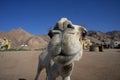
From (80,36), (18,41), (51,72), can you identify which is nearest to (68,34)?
(80,36)

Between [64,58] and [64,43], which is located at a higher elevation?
[64,43]

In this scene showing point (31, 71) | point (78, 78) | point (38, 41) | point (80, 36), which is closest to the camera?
point (80, 36)

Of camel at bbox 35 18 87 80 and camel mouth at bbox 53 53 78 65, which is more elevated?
camel at bbox 35 18 87 80

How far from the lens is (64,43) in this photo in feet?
10.9

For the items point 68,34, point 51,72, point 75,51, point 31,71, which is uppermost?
point 68,34

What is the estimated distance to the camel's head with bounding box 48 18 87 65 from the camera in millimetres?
3341

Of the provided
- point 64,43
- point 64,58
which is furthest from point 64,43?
point 64,58

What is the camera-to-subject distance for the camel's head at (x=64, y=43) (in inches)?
132

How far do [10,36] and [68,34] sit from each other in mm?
74554

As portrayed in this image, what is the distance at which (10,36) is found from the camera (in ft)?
250

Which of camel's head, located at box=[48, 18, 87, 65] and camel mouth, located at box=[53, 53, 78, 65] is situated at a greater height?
camel's head, located at box=[48, 18, 87, 65]

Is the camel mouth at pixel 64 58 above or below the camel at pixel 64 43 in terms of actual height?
below

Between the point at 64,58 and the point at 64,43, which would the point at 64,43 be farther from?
the point at 64,58

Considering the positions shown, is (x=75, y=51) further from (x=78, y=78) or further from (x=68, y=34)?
(x=78, y=78)
